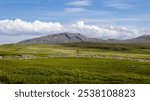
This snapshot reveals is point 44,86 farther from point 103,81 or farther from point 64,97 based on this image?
point 103,81

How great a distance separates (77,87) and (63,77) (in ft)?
50.3

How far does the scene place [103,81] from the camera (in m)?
37.5

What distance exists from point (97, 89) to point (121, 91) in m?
1.47

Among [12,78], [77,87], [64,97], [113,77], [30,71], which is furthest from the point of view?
[30,71]

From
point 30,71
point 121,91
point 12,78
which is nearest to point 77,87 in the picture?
point 121,91

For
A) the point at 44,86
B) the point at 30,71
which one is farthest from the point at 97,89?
the point at 30,71

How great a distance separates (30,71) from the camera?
42531 millimetres

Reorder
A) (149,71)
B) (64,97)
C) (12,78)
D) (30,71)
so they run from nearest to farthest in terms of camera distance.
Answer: (64,97), (12,78), (30,71), (149,71)

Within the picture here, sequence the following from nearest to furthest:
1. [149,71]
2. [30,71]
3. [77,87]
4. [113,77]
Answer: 1. [77,87]
2. [113,77]
3. [30,71]
4. [149,71]

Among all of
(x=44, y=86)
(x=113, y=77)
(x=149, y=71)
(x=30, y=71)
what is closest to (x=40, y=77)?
(x=30, y=71)

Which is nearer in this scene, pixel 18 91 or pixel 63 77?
pixel 18 91

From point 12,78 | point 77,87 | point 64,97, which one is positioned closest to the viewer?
point 64,97

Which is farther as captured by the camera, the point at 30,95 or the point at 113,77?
the point at 113,77

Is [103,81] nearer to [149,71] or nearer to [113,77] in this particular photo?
[113,77]
